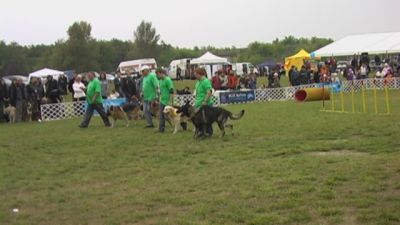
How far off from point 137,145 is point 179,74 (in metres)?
39.8

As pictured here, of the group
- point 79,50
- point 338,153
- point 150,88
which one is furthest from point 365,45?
point 79,50

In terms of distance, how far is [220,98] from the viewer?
25625 mm

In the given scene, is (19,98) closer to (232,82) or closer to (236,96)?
(236,96)

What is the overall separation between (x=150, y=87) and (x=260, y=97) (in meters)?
13.1

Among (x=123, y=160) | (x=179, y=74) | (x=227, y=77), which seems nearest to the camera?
(x=123, y=160)

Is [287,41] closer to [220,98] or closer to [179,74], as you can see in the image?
[179,74]

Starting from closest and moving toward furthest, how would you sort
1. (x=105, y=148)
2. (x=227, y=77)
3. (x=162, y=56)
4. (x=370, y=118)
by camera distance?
(x=105, y=148) → (x=370, y=118) → (x=227, y=77) → (x=162, y=56)

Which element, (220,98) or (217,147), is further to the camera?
(220,98)

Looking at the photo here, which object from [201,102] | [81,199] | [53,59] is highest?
[53,59]

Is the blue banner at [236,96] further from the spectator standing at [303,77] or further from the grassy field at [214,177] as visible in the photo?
the grassy field at [214,177]

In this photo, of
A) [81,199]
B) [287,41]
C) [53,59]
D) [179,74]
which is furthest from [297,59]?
[287,41]

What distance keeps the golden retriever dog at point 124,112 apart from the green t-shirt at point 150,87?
7.18ft

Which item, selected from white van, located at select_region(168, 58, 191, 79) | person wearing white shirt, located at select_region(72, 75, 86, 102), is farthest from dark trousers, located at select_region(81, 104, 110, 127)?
white van, located at select_region(168, 58, 191, 79)

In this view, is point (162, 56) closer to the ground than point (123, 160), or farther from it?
farther from it
